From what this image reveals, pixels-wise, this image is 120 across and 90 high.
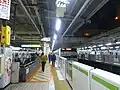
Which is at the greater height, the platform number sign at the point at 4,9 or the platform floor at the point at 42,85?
the platform number sign at the point at 4,9

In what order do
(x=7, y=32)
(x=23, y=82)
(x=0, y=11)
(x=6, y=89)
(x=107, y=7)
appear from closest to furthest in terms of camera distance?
(x=0, y=11) < (x=7, y=32) < (x=6, y=89) < (x=23, y=82) < (x=107, y=7)

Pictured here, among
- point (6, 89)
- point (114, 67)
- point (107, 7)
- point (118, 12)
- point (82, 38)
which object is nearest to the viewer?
point (6, 89)

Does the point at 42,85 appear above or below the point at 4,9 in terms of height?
below

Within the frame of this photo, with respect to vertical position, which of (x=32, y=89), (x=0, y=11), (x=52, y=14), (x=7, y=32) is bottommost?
(x=32, y=89)

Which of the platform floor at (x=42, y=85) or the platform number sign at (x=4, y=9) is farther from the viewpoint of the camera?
the platform floor at (x=42, y=85)

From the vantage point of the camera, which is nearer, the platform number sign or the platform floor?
the platform number sign

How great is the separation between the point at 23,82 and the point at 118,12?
19.6 ft

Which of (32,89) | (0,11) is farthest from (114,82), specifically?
(32,89)

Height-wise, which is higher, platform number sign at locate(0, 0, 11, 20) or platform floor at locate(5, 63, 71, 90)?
platform number sign at locate(0, 0, 11, 20)

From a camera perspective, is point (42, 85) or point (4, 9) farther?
point (42, 85)

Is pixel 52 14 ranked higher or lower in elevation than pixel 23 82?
higher

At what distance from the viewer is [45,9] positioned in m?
8.48

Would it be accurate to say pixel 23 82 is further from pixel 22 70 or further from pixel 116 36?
pixel 116 36

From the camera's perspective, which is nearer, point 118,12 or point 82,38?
point 118,12
